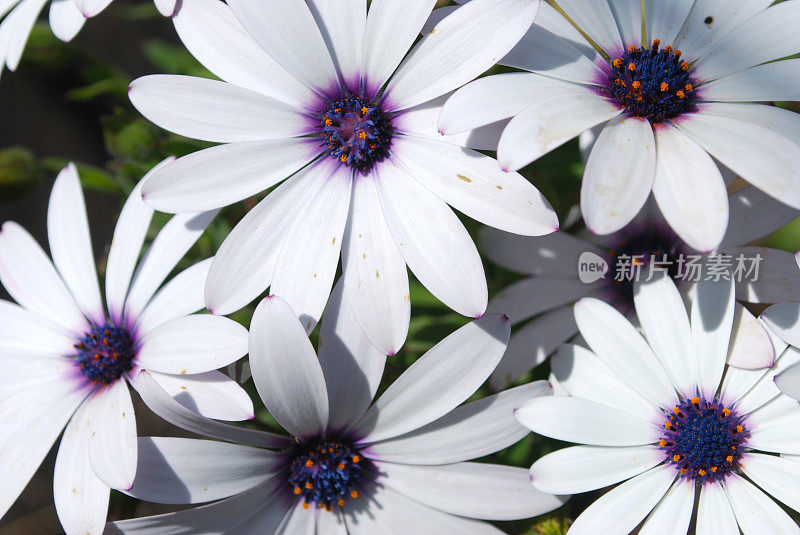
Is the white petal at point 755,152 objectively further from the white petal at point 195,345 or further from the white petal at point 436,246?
the white petal at point 195,345

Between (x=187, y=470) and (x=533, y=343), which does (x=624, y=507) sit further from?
(x=187, y=470)

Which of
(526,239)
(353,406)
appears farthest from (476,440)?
(526,239)

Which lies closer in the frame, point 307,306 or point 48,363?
point 307,306

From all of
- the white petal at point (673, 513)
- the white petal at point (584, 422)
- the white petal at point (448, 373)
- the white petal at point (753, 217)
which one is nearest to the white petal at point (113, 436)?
the white petal at point (448, 373)

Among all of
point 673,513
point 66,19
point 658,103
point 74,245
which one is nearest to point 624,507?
point 673,513

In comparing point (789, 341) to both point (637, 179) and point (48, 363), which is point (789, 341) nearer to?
point (637, 179)

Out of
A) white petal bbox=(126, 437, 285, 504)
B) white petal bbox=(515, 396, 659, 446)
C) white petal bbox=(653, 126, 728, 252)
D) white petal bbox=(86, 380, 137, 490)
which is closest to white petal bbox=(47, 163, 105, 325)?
white petal bbox=(86, 380, 137, 490)
